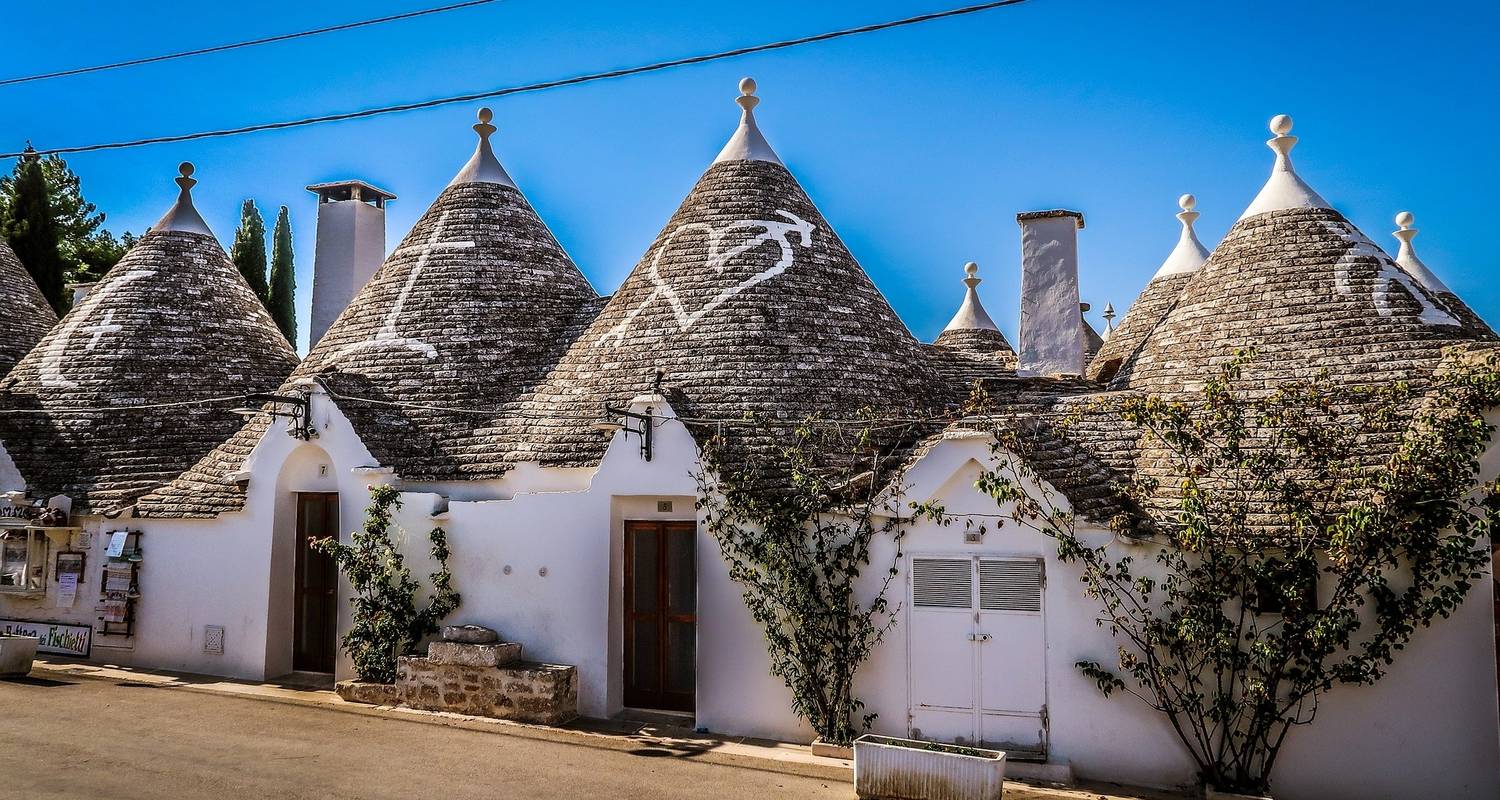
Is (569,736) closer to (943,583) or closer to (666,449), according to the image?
(666,449)

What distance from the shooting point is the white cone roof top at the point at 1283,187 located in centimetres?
1165

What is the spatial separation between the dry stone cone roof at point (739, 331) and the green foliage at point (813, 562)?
0.80 m

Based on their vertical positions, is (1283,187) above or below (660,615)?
above

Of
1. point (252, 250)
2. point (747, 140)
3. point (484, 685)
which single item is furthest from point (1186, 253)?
point (252, 250)

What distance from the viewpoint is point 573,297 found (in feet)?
50.1

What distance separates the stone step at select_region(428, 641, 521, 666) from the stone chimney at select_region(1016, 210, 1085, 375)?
24.7ft

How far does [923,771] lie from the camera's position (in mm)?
8156

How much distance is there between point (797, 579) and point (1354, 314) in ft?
21.5

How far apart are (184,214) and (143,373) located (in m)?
3.67

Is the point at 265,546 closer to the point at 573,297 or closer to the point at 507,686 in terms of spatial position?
the point at 507,686

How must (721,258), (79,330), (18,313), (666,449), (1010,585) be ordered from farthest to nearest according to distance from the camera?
(18,313)
(79,330)
(721,258)
(666,449)
(1010,585)

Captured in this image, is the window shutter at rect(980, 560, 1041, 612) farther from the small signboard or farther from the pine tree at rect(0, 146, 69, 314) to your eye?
the pine tree at rect(0, 146, 69, 314)

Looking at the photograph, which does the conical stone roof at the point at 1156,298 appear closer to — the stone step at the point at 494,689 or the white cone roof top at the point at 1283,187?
the white cone roof top at the point at 1283,187

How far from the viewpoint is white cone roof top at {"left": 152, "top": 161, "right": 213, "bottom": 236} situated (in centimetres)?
1788
